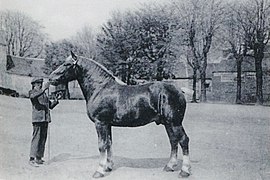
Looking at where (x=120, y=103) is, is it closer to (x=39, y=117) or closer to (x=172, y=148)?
(x=172, y=148)

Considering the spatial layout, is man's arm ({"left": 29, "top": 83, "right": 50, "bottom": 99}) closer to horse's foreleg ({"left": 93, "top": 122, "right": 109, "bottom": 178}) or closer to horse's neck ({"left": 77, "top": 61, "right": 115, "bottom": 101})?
horse's neck ({"left": 77, "top": 61, "right": 115, "bottom": 101})

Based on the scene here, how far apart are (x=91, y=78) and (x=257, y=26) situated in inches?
26.3

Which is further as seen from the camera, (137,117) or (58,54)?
(58,54)

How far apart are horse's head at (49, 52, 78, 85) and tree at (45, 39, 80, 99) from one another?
0.04 meters

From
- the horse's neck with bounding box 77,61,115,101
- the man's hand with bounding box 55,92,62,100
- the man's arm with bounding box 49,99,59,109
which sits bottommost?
the man's arm with bounding box 49,99,59,109

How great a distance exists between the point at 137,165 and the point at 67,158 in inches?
11.9

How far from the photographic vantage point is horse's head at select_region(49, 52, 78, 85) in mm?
1374

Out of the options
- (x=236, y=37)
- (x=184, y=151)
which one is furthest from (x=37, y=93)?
(x=236, y=37)

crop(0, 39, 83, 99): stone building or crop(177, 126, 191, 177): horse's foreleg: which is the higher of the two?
crop(0, 39, 83, 99): stone building

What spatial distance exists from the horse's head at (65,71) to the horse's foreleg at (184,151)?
18.1 inches

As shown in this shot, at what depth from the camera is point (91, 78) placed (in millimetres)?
1399

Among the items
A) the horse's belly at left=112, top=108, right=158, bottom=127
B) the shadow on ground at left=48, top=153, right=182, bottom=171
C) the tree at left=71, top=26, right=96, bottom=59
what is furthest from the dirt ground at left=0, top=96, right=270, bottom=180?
the tree at left=71, top=26, right=96, bottom=59

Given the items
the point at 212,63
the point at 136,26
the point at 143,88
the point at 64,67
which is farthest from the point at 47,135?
the point at 212,63

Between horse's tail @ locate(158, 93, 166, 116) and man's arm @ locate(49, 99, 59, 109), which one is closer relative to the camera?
horse's tail @ locate(158, 93, 166, 116)
